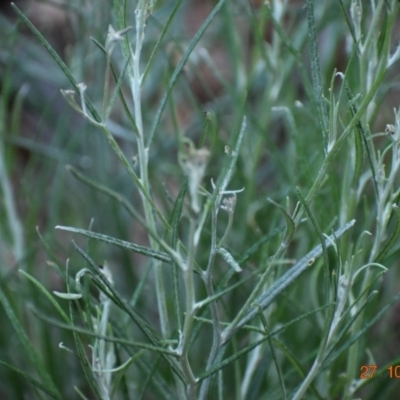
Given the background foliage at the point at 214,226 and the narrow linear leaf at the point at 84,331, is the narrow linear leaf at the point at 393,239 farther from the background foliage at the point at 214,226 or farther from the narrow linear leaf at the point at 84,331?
the narrow linear leaf at the point at 84,331

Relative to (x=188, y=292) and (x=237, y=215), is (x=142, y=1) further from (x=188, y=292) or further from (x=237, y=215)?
(x=237, y=215)

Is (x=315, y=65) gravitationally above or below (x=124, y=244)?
above

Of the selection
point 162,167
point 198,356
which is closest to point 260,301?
point 198,356

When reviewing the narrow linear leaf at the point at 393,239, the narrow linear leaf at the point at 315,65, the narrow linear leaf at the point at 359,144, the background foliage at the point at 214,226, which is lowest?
the background foliage at the point at 214,226

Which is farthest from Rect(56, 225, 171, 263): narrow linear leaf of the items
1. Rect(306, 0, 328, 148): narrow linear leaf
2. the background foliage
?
Rect(306, 0, 328, 148): narrow linear leaf

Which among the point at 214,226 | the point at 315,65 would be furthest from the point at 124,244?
the point at 315,65

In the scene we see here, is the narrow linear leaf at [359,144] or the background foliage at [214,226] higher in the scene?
the narrow linear leaf at [359,144]

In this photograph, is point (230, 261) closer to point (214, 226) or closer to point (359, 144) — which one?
point (214, 226)

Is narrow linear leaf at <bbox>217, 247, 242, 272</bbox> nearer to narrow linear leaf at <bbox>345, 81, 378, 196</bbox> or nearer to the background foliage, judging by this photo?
the background foliage

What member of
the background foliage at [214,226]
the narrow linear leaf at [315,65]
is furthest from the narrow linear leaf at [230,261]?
the narrow linear leaf at [315,65]

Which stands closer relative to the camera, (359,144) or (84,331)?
(84,331)

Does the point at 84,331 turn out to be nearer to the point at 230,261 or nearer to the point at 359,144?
the point at 230,261
